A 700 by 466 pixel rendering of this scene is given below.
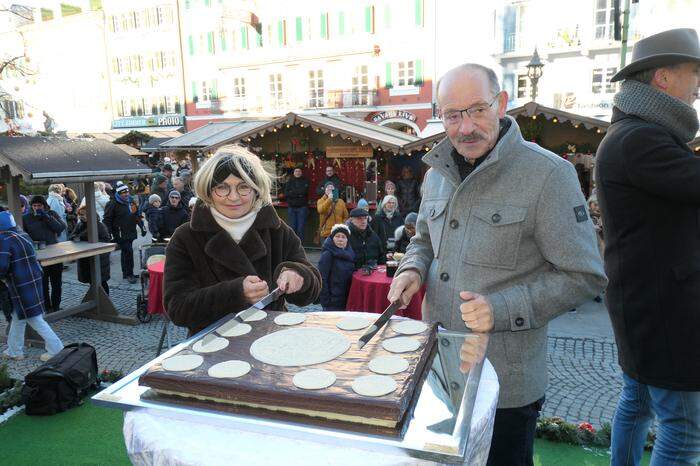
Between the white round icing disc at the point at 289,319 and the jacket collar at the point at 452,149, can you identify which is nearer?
the white round icing disc at the point at 289,319

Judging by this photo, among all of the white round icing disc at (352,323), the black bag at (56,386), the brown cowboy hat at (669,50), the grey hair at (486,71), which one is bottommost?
the black bag at (56,386)

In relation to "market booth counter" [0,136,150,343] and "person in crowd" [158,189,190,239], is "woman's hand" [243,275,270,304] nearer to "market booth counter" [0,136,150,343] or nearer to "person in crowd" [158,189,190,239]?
"market booth counter" [0,136,150,343]

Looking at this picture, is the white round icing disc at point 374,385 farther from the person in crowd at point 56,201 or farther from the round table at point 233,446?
the person in crowd at point 56,201

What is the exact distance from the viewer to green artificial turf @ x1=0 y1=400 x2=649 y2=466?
3.44 metres

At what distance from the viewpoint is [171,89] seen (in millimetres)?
34344

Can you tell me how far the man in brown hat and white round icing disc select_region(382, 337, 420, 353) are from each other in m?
1.13

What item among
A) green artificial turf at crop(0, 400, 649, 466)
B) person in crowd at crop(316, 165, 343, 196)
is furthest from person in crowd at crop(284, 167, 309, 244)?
green artificial turf at crop(0, 400, 649, 466)

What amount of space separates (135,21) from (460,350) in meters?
40.0

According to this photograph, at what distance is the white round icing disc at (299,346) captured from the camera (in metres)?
1.24

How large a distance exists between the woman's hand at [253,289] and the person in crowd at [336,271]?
411 cm

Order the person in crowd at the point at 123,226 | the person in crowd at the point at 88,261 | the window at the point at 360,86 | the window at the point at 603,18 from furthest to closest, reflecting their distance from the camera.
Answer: the window at the point at 360,86, the window at the point at 603,18, the person in crowd at the point at 123,226, the person in crowd at the point at 88,261

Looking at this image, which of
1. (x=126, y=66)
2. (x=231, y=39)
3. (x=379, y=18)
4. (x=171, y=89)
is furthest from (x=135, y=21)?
(x=379, y=18)

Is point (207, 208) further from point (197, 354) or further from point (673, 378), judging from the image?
point (673, 378)

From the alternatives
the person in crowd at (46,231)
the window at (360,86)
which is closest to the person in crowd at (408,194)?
the person in crowd at (46,231)
